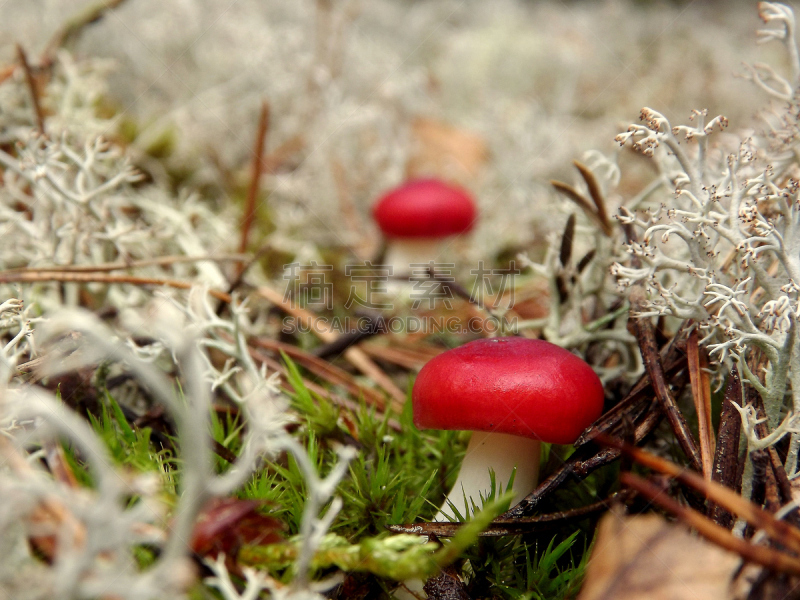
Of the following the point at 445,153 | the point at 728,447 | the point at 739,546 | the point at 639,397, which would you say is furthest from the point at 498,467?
the point at 445,153

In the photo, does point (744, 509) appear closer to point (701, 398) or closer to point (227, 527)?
point (701, 398)

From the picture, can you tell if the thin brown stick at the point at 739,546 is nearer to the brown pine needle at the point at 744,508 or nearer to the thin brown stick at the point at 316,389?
the brown pine needle at the point at 744,508

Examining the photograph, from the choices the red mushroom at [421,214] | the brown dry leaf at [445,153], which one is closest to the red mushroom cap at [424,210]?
the red mushroom at [421,214]

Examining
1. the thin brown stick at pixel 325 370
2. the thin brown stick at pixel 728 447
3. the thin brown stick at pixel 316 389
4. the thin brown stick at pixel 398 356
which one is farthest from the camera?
the thin brown stick at pixel 398 356

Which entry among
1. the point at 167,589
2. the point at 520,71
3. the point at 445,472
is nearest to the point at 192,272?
the point at 445,472

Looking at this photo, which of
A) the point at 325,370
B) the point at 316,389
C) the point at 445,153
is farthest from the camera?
the point at 445,153

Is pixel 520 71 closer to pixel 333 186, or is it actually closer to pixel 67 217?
pixel 333 186

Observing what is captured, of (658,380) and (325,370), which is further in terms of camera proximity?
(325,370)
